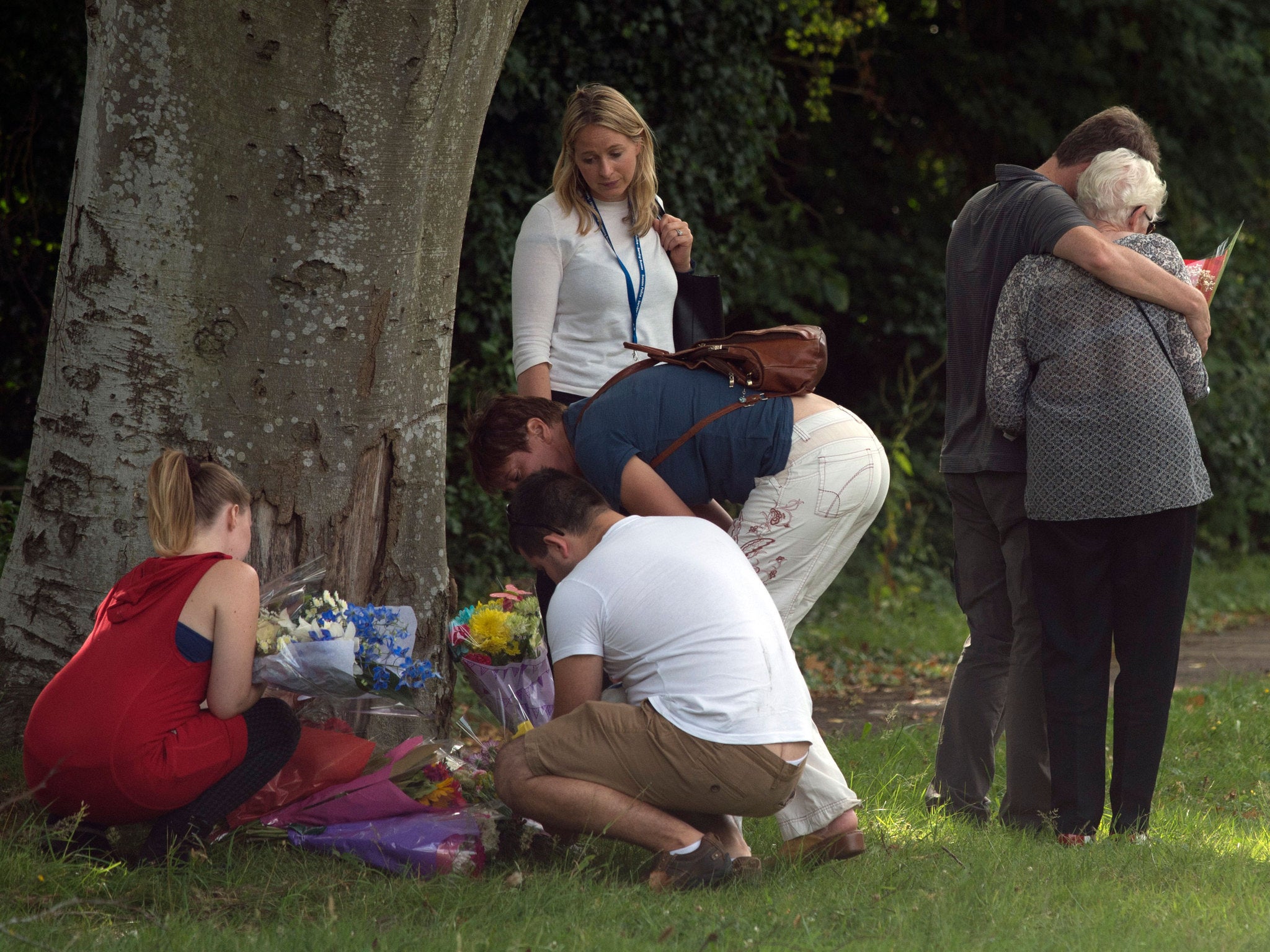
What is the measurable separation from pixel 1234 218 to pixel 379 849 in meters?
9.48

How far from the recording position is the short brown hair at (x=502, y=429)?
12.2 ft

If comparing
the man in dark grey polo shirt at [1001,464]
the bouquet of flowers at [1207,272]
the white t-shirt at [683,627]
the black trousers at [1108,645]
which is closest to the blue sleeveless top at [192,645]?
the white t-shirt at [683,627]

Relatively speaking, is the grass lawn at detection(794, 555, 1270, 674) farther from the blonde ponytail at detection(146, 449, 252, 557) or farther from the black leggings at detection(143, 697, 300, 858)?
the blonde ponytail at detection(146, 449, 252, 557)

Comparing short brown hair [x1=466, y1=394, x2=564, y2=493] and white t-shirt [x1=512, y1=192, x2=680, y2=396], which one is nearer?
short brown hair [x1=466, y1=394, x2=564, y2=493]

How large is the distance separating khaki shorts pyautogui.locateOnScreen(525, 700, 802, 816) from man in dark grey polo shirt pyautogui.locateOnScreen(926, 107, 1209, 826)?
104cm

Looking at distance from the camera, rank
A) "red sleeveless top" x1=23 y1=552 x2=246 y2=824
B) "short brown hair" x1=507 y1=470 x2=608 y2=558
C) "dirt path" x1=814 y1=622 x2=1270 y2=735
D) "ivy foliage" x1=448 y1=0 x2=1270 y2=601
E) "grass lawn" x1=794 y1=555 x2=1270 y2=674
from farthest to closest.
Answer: "ivy foliage" x1=448 y1=0 x2=1270 y2=601 → "grass lawn" x1=794 y1=555 x2=1270 y2=674 → "dirt path" x1=814 y1=622 x2=1270 y2=735 → "short brown hair" x1=507 y1=470 x2=608 y2=558 → "red sleeveless top" x1=23 y1=552 x2=246 y2=824

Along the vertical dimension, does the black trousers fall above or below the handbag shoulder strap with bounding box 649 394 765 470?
below

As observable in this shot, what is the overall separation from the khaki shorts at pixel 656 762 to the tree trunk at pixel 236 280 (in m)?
0.95

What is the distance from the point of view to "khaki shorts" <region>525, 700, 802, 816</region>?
327 centimetres

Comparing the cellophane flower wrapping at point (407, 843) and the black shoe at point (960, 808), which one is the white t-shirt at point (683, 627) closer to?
the cellophane flower wrapping at point (407, 843)

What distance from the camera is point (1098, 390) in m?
3.70

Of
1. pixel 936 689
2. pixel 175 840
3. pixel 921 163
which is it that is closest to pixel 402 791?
pixel 175 840

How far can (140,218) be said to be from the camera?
3664mm

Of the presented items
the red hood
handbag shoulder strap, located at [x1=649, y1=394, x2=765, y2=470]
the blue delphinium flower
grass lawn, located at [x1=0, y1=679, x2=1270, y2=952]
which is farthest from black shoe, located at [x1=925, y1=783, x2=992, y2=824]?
the red hood
